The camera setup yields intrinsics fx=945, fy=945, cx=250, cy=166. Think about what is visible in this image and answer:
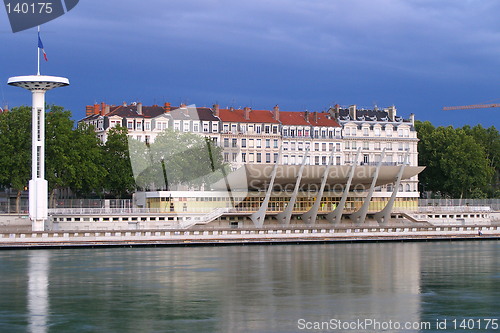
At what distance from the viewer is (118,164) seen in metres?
101

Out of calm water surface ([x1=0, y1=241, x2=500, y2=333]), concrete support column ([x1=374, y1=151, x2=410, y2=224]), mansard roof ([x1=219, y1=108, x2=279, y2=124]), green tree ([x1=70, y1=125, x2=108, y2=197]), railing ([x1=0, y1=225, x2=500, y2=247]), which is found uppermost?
mansard roof ([x1=219, y1=108, x2=279, y2=124])

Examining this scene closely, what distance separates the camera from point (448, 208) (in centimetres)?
10444

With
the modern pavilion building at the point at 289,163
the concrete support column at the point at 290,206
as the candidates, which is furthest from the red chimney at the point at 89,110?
the concrete support column at the point at 290,206

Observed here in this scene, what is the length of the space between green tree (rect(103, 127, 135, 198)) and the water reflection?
35.7m

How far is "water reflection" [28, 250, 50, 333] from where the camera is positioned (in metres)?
33.8

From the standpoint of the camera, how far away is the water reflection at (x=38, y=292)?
111 feet

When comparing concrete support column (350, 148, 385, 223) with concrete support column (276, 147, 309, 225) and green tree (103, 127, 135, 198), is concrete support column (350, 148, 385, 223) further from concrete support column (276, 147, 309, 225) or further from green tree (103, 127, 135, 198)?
green tree (103, 127, 135, 198)

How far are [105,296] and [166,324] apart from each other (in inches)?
335

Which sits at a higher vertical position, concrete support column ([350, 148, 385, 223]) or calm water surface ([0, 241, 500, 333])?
concrete support column ([350, 148, 385, 223])

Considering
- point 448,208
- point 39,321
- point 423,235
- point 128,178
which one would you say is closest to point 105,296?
point 39,321

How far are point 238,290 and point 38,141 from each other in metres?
38.8

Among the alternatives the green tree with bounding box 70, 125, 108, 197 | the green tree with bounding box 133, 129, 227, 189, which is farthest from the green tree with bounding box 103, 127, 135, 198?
the green tree with bounding box 133, 129, 227, 189

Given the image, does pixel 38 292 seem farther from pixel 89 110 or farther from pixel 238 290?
pixel 89 110

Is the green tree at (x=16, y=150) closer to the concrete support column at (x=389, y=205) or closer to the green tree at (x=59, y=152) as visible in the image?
the green tree at (x=59, y=152)
